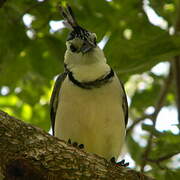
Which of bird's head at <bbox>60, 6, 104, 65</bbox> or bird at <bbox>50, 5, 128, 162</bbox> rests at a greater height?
bird's head at <bbox>60, 6, 104, 65</bbox>

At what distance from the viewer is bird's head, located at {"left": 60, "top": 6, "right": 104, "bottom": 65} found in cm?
510

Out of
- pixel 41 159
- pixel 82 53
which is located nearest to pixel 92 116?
pixel 82 53

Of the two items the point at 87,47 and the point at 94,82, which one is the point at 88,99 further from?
the point at 87,47

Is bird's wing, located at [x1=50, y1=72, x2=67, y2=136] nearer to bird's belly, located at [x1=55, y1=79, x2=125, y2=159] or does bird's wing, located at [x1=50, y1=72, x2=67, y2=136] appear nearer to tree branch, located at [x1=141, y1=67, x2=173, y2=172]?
bird's belly, located at [x1=55, y1=79, x2=125, y2=159]

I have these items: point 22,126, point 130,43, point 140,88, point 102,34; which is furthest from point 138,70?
point 140,88

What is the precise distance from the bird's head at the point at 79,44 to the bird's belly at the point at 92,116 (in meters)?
0.30

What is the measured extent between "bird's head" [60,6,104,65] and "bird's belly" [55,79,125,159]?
0.30m

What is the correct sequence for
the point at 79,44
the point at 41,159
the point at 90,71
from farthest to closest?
the point at 79,44 < the point at 90,71 < the point at 41,159

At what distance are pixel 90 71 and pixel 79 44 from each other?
1.15 feet

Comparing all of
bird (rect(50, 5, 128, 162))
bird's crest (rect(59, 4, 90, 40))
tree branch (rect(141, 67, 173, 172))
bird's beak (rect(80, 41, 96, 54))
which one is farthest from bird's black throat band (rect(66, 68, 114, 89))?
tree branch (rect(141, 67, 173, 172))

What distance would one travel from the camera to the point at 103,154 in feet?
17.2

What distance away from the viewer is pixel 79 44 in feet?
17.0

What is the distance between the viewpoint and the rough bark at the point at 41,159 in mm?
3441

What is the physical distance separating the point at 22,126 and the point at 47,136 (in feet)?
0.67
